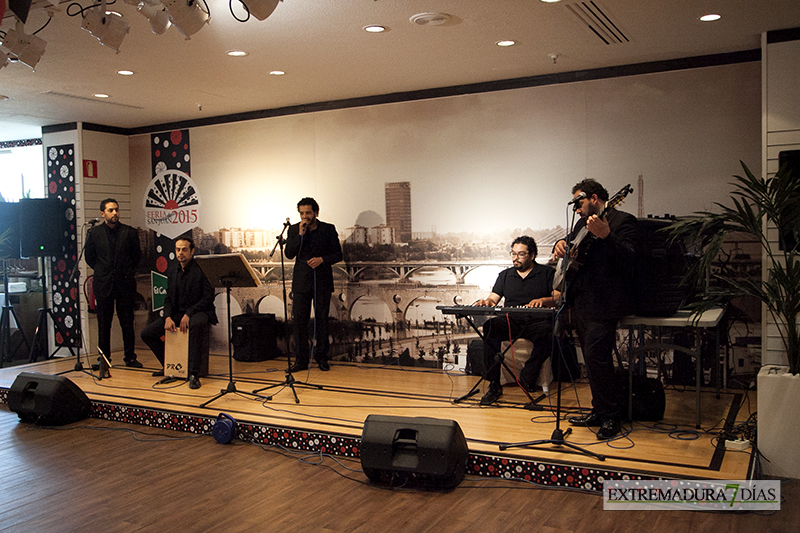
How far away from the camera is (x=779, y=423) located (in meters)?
3.88

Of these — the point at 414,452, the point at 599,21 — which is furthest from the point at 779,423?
the point at 599,21

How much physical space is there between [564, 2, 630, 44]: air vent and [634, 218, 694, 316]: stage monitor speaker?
146 centimetres

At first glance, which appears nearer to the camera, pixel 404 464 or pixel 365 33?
pixel 404 464

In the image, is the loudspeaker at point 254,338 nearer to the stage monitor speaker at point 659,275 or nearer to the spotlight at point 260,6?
the stage monitor speaker at point 659,275

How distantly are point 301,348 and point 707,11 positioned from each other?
14.6 ft

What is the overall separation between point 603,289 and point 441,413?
60.9 inches

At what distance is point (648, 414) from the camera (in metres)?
4.49

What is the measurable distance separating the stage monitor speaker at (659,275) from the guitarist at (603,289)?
190mm

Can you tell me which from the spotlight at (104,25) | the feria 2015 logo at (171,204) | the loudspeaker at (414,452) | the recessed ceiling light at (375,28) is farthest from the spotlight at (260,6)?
the feria 2015 logo at (171,204)

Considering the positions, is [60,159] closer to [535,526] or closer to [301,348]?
[301,348]

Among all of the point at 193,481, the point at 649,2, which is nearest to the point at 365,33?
the point at 649,2

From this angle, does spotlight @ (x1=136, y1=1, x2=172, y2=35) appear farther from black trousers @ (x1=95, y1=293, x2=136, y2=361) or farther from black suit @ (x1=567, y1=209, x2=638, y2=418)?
black trousers @ (x1=95, y1=293, x2=136, y2=361)

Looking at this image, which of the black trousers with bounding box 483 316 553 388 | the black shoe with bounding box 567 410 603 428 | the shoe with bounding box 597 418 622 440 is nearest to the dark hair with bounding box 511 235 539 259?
the black trousers with bounding box 483 316 553 388

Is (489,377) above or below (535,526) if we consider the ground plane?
above
